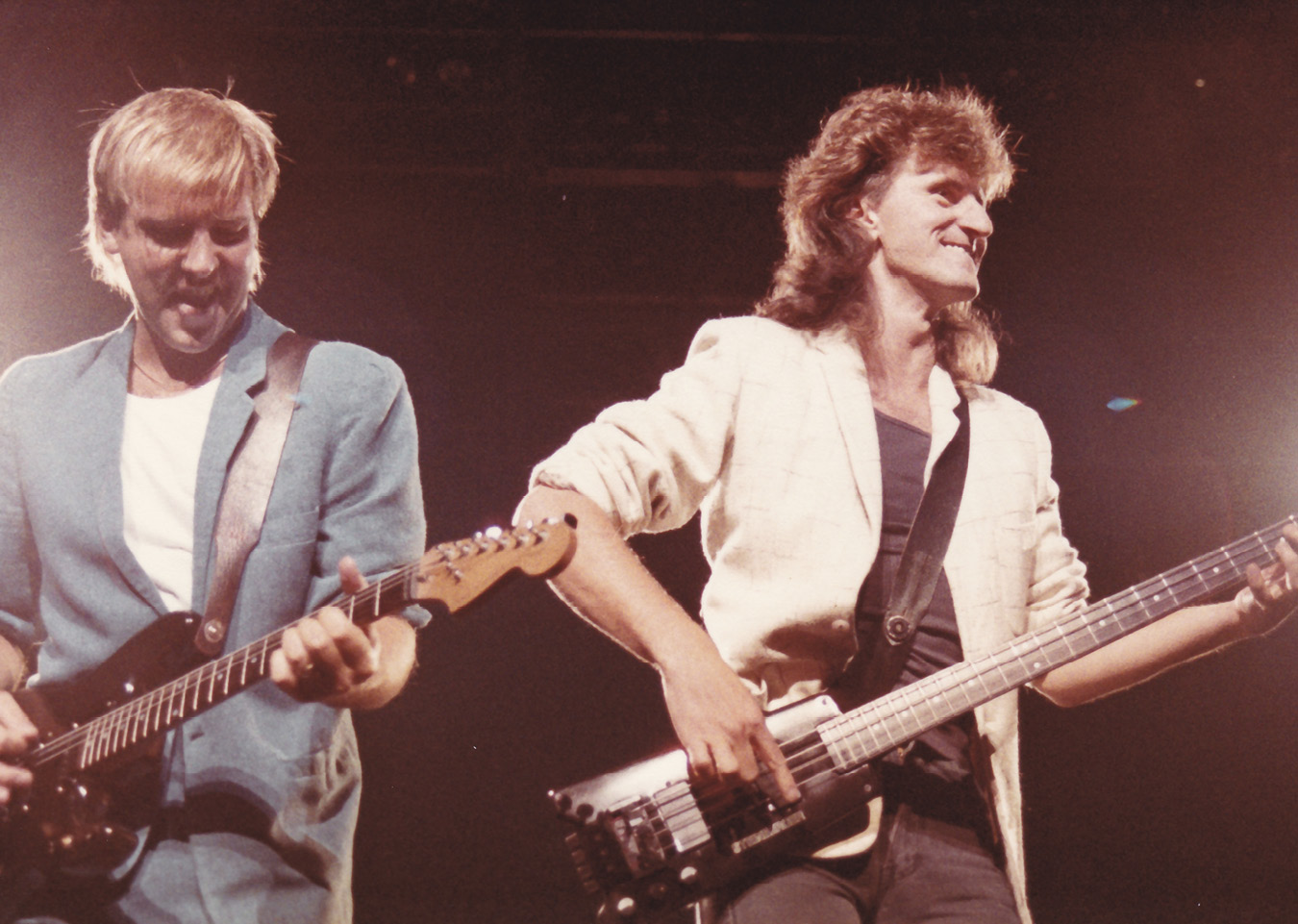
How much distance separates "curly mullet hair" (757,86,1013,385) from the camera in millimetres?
2402

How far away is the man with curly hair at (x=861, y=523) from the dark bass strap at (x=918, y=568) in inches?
1.0

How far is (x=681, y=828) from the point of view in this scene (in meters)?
1.64

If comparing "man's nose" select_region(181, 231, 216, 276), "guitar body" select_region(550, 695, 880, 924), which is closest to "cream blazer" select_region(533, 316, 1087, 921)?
"guitar body" select_region(550, 695, 880, 924)

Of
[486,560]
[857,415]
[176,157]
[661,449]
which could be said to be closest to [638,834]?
[486,560]

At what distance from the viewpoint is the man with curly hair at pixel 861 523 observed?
166 cm

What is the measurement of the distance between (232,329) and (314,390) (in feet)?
0.86

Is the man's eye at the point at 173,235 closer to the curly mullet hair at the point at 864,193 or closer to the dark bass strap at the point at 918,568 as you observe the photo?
the curly mullet hair at the point at 864,193

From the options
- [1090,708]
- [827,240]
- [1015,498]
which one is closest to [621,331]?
[827,240]

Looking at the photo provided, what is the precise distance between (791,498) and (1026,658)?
52 centimetres

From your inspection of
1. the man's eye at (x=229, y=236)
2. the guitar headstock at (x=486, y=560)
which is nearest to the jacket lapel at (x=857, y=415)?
the guitar headstock at (x=486, y=560)

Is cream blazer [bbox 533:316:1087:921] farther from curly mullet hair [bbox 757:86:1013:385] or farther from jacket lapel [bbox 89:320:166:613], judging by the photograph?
jacket lapel [bbox 89:320:166:613]

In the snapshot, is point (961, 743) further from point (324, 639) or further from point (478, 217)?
point (478, 217)

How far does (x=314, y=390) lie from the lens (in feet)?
7.43

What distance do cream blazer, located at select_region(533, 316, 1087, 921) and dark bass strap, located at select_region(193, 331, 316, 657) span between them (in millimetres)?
717
